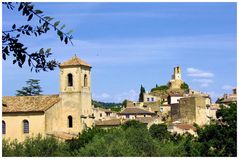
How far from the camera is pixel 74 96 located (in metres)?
32.4

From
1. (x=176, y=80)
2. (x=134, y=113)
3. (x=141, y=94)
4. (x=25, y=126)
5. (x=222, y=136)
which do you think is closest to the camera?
(x=222, y=136)

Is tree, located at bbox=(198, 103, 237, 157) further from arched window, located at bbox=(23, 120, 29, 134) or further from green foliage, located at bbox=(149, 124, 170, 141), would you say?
arched window, located at bbox=(23, 120, 29, 134)

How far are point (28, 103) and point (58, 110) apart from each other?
6.11 feet

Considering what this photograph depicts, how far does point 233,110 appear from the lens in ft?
70.0

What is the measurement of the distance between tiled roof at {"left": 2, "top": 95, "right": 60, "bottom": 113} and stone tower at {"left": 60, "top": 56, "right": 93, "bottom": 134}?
99cm

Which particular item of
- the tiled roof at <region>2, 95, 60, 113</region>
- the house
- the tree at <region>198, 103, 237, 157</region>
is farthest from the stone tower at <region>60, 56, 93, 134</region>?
the house

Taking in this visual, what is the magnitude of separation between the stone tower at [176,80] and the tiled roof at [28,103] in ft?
174

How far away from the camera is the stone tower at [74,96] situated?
1262 inches

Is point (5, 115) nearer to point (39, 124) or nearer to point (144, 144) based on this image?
point (39, 124)

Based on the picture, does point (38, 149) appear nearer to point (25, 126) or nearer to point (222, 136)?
point (222, 136)

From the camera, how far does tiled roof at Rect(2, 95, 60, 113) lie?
30.2m

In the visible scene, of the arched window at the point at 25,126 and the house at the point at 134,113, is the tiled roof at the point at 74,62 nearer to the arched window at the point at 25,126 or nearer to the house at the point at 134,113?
the arched window at the point at 25,126

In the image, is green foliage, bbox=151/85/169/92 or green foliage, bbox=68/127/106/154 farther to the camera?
green foliage, bbox=151/85/169/92

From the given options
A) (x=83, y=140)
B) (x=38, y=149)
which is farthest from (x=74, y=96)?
(x=38, y=149)
